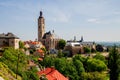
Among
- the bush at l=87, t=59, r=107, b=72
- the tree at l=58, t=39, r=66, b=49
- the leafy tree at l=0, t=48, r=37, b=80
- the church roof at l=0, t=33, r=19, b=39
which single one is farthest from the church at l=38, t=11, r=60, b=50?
the leafy tree at l=0, t=48, r=37, b=80

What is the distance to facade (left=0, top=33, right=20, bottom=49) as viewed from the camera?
7255 cm

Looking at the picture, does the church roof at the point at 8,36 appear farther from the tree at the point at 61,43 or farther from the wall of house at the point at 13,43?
the tree at the point at 61,43

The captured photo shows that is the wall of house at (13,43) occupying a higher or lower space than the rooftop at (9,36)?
lower

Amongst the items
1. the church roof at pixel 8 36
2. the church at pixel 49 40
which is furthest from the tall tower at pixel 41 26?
the church roof at pixel 8 36

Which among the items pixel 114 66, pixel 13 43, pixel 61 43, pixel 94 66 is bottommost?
pixel 94 66

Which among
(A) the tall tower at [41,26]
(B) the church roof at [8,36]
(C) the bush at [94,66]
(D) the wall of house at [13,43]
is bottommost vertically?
(C) the bush at [94,66]

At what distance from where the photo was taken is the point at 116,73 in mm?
50219

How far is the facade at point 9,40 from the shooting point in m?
72.6

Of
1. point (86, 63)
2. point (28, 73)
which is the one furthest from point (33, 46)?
point (28, 73)

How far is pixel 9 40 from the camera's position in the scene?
73.8 m

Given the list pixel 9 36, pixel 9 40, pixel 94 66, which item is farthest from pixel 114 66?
pixel 9 36

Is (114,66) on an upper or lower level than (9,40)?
lower

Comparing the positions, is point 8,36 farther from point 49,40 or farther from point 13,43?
point 49,40

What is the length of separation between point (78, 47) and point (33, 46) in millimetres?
21576
